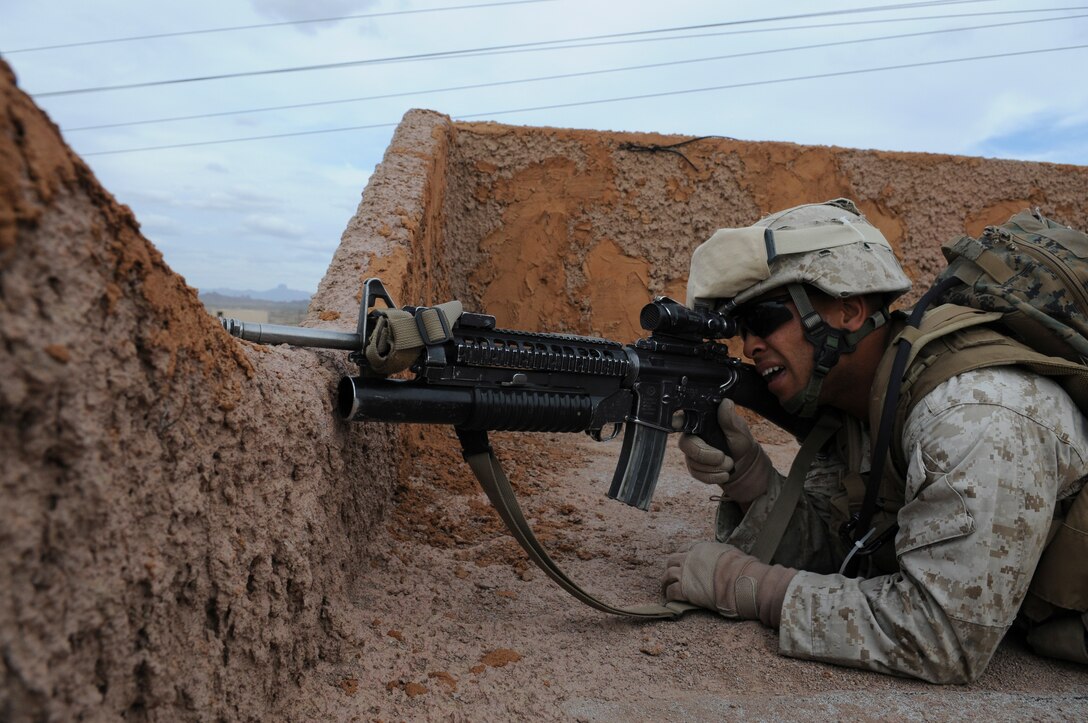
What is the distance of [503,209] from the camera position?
619 cm

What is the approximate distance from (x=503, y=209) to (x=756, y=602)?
162 inches

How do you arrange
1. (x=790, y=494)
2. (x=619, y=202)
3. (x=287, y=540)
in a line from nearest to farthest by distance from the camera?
(x=287, y=540)
(x=790, y=494)
(x=619, y=202)

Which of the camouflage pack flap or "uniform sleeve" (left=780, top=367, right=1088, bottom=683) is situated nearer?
"uniform sleeve" (left=780, top=367, right=1088, bottom=683)

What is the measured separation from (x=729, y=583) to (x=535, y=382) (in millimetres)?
910

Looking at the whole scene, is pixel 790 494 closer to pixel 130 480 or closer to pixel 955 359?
pixel 955 359

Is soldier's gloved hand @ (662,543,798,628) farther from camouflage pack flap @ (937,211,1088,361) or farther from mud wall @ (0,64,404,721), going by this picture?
mud wall @ (0,64,404,721)

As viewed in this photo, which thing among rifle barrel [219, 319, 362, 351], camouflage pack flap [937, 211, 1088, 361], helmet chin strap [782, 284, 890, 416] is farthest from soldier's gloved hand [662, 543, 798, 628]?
rifle barrel [219, 319, 362, 351]

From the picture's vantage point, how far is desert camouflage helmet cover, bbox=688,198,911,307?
2797 millimetres

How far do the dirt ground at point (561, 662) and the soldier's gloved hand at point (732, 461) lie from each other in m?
0.45

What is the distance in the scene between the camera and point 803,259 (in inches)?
112

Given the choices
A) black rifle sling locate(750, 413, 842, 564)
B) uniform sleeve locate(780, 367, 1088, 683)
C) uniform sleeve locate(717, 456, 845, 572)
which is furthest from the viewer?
uniform sleeve locate(717, 456, 845, 572)

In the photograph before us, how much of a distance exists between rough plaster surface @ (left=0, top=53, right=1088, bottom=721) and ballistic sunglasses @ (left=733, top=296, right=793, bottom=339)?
1.00 m

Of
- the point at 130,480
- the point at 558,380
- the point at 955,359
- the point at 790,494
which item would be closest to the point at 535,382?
the point at 558,380

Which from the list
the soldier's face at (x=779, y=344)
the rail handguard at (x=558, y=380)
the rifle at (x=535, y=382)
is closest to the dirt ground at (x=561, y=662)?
the rifle at (x=535, y=382)
